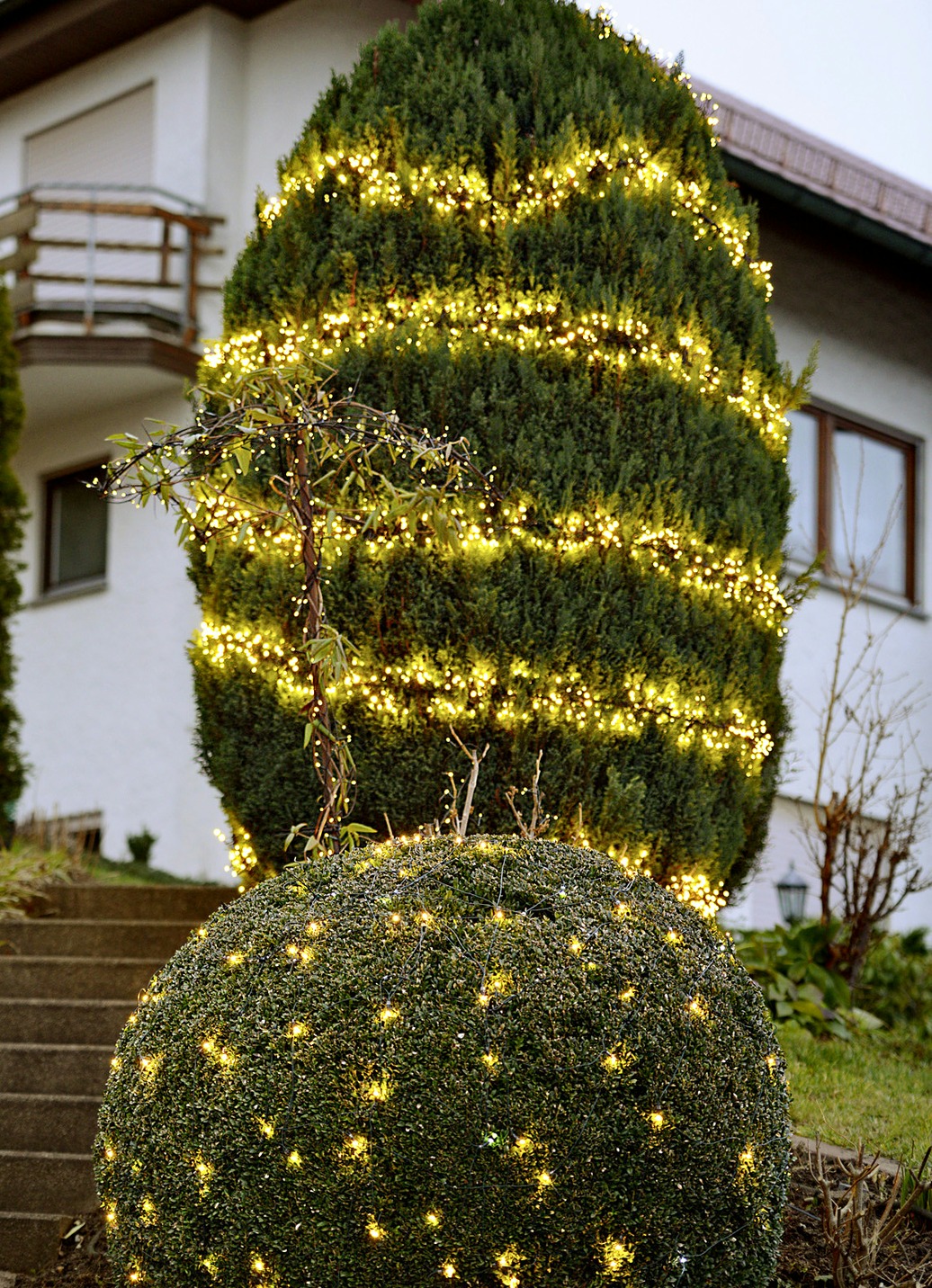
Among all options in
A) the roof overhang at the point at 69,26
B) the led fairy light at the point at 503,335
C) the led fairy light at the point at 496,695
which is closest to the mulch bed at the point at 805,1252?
the led fairy light at the point at 496,695

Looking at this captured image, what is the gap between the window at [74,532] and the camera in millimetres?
11859

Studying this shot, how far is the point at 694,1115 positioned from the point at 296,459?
2.58 meters

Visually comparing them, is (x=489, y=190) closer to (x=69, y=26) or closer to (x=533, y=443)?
(x=533, y=443)

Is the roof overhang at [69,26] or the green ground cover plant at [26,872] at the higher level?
the roof overhang at [69,26]

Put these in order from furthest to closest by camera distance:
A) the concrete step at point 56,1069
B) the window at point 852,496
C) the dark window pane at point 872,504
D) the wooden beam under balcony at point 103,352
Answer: the dark window pane at point 872,504 < the window at point 852,496 < the wooden beam under balcony at point 103,352 < the concrete step at point 56,1069

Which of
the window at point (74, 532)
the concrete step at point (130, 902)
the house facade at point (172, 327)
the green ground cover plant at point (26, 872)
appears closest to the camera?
the concrete step at point (130, 902)

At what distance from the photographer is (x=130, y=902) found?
295 inches

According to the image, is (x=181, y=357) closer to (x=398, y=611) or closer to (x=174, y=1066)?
(x=398, y=611)

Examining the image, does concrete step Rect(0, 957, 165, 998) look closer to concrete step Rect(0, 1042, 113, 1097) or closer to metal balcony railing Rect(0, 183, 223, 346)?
concrete step Rect(0, 1042, 113, 1097)

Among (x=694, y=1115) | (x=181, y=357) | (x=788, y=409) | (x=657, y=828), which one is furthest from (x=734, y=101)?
(x=694, y=1115)

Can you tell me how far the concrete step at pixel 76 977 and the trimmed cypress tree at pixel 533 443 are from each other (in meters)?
0.86

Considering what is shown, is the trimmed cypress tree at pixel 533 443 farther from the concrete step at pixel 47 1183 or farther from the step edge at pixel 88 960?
the concrete step at pixel 47 1183

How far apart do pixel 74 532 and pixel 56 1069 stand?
283 inches

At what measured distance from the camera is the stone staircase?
4.78 metres
